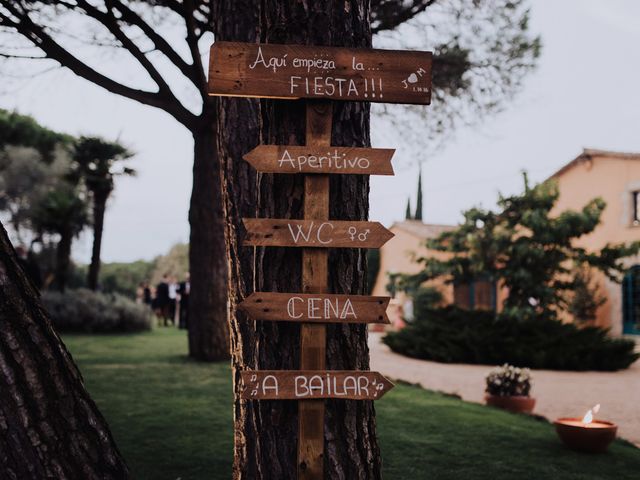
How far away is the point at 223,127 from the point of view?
374cm

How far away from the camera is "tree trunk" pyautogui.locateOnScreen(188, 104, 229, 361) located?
9.26 metres

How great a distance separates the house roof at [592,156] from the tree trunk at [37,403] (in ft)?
62.6

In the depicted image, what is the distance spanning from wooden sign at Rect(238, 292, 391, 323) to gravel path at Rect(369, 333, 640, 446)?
488 centimetres

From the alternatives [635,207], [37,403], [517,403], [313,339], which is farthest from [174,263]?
[313,339]

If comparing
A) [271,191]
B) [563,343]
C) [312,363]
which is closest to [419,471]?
[312,363]

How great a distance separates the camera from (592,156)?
794 inches

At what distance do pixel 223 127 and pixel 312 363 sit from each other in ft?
5.58

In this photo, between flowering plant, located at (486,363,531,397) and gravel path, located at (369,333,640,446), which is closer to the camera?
flowering plant, located at (486,363,531,397)

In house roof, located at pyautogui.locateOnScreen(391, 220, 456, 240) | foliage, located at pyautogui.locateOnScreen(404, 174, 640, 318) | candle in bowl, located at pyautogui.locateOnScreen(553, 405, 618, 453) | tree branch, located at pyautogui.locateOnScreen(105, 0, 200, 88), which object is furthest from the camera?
house roof, located at pyautogui.locateOnScreen(391, 220, 456, 240)

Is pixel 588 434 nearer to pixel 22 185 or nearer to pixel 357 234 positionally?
pixel 357 234

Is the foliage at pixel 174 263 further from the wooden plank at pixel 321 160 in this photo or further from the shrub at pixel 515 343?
the wooden plank at pixel 321 160

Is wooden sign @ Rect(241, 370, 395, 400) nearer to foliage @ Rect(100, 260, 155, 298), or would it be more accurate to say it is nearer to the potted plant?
the potted plant

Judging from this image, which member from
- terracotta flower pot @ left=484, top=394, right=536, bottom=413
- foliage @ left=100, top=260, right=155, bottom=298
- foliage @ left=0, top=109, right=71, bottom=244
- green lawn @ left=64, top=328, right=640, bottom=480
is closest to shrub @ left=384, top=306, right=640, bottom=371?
green lawn @ left=64, top=328, right=640, bottom=480

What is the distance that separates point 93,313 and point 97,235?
641 cm
